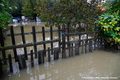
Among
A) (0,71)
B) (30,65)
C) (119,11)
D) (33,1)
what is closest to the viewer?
(0,71)

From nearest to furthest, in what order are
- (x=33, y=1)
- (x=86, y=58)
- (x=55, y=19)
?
(x=86, y=58) < (x=55, y=19) < (x=33, y=1)

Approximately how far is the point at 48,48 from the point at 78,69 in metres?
1.28

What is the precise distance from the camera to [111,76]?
20.1 feet

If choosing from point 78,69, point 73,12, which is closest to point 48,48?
point 78,69

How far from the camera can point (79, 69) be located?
6820 millimetres

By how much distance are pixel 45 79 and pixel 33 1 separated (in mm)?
16212

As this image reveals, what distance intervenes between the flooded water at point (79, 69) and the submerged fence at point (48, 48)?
0.75 feet

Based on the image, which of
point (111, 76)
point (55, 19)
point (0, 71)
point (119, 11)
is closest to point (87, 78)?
point (111, 76)

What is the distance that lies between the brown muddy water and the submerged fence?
22 centimetres

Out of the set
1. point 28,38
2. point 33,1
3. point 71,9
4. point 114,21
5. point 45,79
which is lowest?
point 45,79

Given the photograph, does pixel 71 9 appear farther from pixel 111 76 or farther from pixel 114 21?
pixel 111 76

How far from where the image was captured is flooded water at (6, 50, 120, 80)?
617 centimetres

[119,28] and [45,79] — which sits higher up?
[119,28]

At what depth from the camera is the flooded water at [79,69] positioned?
6.17 metres
